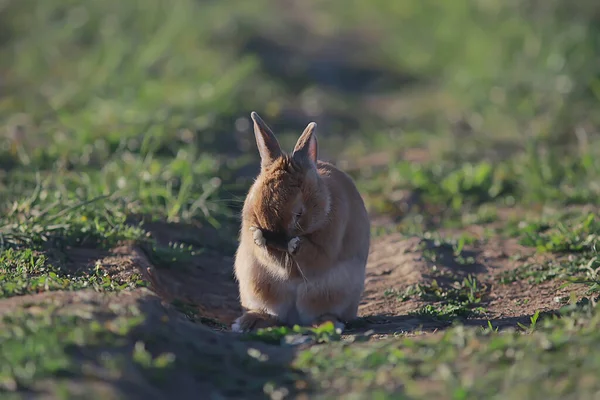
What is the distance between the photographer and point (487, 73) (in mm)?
11945

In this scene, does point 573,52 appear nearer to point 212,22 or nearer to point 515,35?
point 515,35

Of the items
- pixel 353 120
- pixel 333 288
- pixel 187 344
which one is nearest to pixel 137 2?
pixel 353 120

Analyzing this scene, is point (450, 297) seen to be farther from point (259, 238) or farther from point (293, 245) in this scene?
point (259, 238)

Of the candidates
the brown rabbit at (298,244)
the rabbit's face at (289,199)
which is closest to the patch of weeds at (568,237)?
the brown rabbit at (298,244)

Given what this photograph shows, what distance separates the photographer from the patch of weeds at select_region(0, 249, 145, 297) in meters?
4.78

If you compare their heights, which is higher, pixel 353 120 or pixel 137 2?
pixel 137 2

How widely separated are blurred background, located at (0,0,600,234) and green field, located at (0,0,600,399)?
0.11 feet

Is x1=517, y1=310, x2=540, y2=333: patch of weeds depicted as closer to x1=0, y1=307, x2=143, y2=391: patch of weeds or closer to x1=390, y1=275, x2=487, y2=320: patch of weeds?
x1=390, y1=275, x2=487, y2=320: patch of weeds

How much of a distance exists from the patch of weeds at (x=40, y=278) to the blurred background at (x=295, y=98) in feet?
4.23

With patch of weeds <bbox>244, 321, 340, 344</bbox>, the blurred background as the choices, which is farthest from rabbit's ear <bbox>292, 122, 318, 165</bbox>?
the blurred background

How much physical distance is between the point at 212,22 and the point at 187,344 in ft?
31.6

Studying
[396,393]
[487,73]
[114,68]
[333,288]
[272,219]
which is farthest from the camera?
[487,73]

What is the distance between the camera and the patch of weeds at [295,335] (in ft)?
15.0

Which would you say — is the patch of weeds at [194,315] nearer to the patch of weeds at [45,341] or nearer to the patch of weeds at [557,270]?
the patch of weeds at [45,341]
